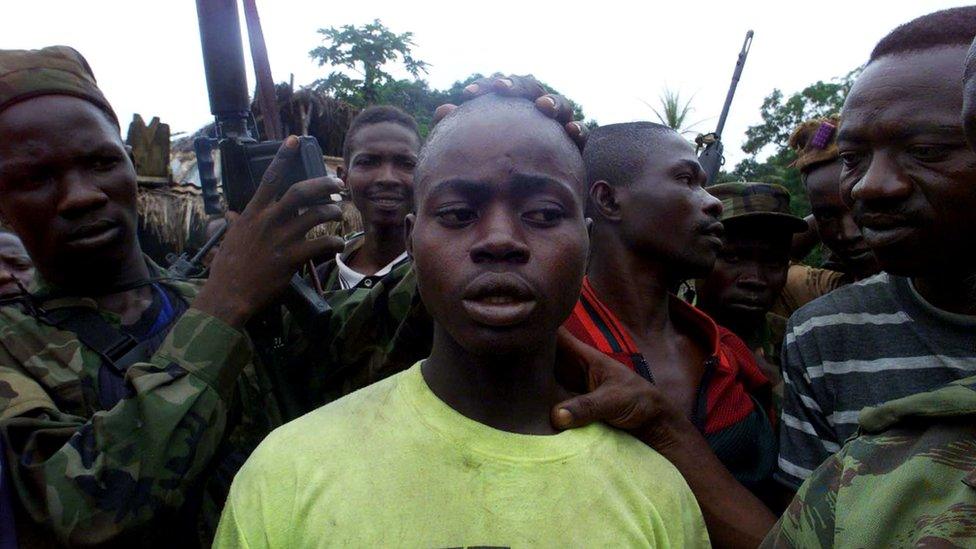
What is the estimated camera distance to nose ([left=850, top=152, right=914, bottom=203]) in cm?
152

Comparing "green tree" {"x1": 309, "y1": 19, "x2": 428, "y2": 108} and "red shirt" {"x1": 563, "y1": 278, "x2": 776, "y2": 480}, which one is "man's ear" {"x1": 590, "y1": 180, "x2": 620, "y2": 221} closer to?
"red shirt" {"x1": 563, "y1": 278, "x2": 776, "y2": 480}

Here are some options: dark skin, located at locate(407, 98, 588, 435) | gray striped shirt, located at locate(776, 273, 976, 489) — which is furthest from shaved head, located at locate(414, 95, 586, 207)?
gray striped shirt, located at locate(776, 273, 976, 489)

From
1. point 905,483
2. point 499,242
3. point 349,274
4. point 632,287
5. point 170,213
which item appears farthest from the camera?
point 170,213

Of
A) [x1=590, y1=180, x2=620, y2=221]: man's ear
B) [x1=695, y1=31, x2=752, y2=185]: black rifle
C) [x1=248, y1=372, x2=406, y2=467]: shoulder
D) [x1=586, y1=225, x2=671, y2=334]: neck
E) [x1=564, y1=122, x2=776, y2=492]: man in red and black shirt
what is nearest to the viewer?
[x1=248, y1=372, x2=406, y2=467]: shoulder

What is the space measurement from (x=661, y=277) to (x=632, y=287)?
106 mm

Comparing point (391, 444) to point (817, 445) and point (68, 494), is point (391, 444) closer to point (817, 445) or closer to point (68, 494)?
point (68, 494)

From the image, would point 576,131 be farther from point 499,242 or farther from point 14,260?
point 14,260

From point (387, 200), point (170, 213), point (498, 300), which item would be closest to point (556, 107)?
point (498, 300)

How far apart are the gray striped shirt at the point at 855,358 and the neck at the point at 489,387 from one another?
67 centimetres

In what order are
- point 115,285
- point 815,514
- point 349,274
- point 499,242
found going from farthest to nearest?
point 349,274
point 115,285
point 499,242
point 815,514

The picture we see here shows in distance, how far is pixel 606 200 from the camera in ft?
8.27

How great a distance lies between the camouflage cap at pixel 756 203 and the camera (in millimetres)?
Answer: 3059

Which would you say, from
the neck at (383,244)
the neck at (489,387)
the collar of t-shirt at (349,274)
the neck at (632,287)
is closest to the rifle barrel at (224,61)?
the neck at (489,387)

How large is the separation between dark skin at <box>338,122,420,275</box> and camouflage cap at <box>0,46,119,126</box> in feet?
5.29
